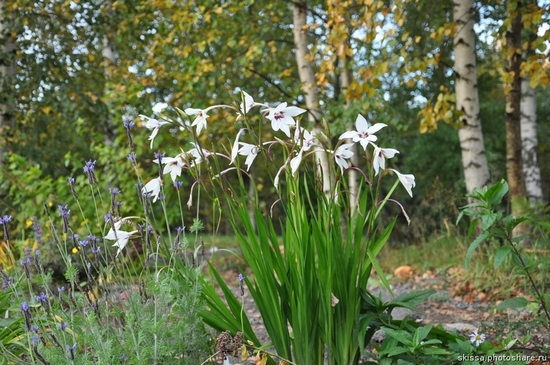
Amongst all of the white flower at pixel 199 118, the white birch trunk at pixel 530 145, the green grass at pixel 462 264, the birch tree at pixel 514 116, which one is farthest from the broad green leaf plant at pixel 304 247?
the white birch trunk at pixel 530 145

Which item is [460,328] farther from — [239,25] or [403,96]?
[403,96]

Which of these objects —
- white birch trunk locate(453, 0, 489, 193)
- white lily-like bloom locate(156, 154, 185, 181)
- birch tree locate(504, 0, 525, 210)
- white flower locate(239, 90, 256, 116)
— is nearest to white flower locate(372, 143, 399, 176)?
white flower locate(239, 90, 256, 116)

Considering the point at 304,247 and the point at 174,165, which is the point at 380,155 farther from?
the point at 174,165

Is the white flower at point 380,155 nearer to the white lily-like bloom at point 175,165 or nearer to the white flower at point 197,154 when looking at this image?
the white flower at point 197,154

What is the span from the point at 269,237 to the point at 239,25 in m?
7.34

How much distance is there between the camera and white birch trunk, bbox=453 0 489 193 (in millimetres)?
6441

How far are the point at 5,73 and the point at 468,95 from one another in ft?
20.3

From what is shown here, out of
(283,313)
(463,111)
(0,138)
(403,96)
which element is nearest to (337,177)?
(283,313)

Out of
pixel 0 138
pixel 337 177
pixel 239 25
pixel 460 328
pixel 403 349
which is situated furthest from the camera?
pixel 239 25

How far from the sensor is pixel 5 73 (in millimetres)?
8977

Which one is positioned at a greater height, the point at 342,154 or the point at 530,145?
the point at 342,154

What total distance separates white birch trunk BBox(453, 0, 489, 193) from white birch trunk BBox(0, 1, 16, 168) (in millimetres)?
5656

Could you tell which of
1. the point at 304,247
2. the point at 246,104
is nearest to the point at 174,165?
the point at 246,104

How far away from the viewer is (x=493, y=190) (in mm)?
2680
